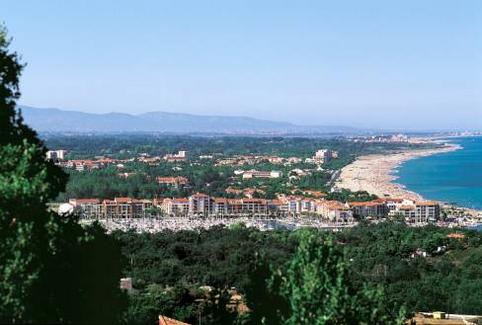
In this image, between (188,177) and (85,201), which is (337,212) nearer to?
(85,201)

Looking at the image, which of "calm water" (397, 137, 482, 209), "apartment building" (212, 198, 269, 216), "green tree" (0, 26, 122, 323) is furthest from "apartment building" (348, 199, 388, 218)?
"green tree" (0, 26, 122, 323)

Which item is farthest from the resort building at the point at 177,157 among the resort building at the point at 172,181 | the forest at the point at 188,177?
the resort building at the point at 172,181

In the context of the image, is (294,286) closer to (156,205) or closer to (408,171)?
(156,205)

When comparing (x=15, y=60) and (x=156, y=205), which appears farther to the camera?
(x=156, y=205)

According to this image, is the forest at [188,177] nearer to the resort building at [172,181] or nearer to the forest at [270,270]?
the resort building at [172,181]

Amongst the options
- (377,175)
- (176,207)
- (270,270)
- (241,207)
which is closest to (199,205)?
(176,207)

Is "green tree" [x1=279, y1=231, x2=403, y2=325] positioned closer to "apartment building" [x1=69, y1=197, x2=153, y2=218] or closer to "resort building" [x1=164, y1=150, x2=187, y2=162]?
"apartment building" [x1=69, y1=197, x2=153, y2=218]

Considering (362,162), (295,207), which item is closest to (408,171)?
(362,162)
